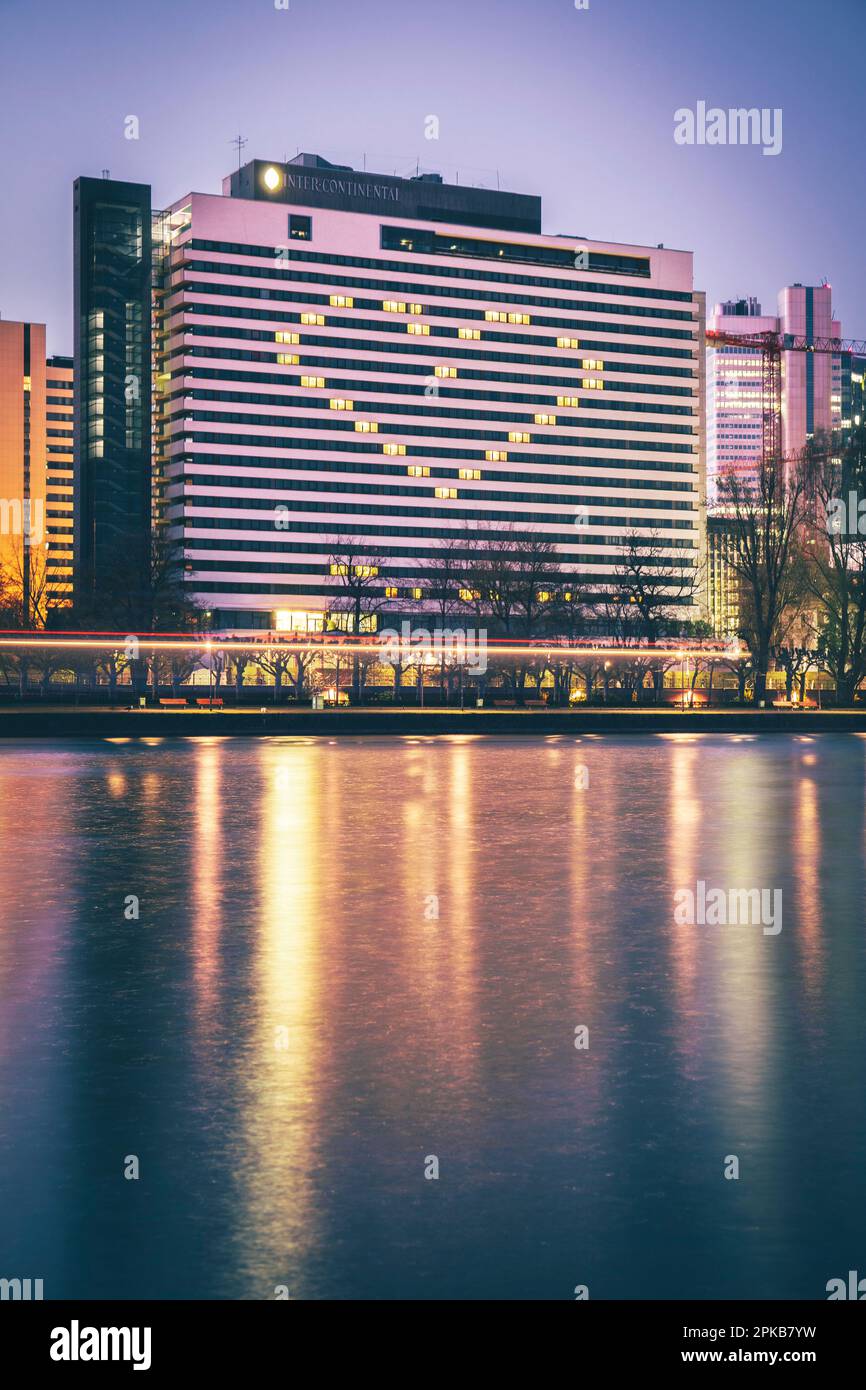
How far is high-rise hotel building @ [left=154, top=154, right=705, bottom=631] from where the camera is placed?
157 m

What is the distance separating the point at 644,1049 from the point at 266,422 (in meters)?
157

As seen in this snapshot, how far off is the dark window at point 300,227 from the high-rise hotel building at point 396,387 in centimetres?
16

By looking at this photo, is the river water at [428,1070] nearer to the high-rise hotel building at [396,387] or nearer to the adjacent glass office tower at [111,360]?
the high-rise hotel building at [396,387]

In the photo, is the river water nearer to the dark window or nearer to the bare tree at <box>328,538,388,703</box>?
the bare tree at <box>328,538,388,703</box>

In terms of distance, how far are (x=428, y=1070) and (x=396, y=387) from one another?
166 m

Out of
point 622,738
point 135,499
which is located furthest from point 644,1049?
point 135,499

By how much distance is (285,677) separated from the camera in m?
91.8

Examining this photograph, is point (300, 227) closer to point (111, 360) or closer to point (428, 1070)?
point (111, 360)

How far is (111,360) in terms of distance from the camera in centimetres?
15450

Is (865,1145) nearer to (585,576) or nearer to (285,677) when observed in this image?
(285,677)

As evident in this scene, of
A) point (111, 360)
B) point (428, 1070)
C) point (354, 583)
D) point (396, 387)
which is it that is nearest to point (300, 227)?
point (396, 387)

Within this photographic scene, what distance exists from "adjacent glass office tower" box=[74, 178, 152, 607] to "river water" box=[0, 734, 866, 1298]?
462 ft

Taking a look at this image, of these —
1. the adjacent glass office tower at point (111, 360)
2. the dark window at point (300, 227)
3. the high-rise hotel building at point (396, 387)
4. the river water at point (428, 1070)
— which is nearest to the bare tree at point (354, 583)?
the high-rise hotel building at point (396, 387)

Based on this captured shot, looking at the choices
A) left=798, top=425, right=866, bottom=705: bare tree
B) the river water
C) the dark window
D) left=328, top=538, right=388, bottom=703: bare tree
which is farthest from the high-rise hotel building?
the river water
